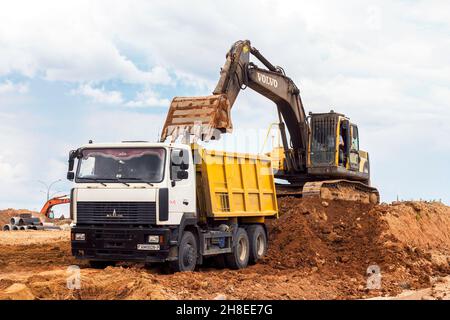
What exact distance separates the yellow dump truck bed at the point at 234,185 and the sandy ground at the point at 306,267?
5.25ft

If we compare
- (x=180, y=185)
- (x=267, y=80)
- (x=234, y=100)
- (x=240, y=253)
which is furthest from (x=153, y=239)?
(x=267, y=80)

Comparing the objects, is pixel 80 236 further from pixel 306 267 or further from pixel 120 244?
pixel 306 267

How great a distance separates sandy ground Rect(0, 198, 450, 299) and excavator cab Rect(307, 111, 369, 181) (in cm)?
214

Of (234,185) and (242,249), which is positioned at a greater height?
(234,185)

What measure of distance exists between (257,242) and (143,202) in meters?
5.61

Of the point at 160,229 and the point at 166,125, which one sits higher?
the point at 166,125

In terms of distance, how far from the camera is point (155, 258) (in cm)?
1538

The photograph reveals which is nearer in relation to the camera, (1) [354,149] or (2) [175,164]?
(2) [175,164]

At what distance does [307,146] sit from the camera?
2761 cm

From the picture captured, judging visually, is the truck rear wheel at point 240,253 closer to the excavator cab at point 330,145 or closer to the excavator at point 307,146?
the excavator at point 307,146
